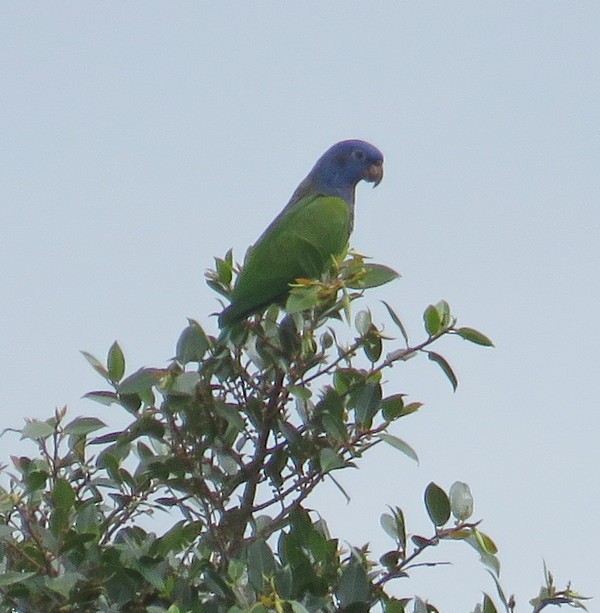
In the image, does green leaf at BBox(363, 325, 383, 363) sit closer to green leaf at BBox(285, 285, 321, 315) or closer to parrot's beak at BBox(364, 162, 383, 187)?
green leaf at BBox(285, 285, 321, 315)

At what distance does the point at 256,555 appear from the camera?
8.55ft

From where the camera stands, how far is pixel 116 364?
2.95 metres

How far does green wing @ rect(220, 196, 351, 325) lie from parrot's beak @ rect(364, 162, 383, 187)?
658mm

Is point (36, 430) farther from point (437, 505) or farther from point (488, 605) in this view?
point (488, 605)

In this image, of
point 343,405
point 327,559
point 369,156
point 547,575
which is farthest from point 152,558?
point 369,156

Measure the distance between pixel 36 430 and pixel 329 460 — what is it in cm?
86

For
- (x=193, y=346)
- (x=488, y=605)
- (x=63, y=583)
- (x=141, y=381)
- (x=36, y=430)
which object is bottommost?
(x=488, y=605)

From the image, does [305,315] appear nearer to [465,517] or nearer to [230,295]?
[230,295]

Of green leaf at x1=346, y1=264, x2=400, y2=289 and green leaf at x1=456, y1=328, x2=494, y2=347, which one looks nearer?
green leaf at x1=456, y1=328, x2=494, y2=347

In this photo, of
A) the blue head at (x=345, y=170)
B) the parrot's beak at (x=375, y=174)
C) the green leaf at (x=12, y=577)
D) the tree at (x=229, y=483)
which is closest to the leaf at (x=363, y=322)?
the tree at (x=229, y=483)

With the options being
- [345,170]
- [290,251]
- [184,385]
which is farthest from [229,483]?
[345,170]

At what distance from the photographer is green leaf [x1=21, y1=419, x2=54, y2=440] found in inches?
Result: 115

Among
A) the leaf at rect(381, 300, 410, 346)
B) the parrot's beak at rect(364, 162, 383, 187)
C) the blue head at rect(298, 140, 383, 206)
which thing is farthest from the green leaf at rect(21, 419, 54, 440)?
the parrot's beak at rect(364, 162, 383, 187)

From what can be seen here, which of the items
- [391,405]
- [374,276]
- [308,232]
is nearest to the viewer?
[391,405]
